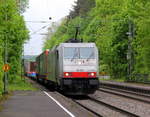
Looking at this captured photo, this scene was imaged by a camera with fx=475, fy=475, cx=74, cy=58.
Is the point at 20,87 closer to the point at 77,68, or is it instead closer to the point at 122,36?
the point at 77,68

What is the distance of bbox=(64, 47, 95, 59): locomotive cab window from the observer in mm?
29156

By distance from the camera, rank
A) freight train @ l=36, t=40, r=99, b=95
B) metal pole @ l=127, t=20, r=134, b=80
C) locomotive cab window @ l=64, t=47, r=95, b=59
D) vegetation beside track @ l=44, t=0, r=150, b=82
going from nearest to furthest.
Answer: freight train @ l=36, t=40, r=99, b=95
locomotive cab window @ l=64, t=47, r=95, b=59
vegetation beside track @ l=44, t=0, r=150, b=82
metal pole @ l=127, t=20, r=134, b=80

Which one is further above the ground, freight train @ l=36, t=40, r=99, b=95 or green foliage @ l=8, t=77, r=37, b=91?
freight train @ l=36, t=40, r=99, b=95

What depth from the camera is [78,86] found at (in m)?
28.0

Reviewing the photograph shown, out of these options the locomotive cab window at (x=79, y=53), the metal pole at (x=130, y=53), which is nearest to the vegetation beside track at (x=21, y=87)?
the locomotive cab window at (x=79, y=53)

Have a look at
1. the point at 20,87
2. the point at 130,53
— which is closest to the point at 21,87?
the point at 20,87

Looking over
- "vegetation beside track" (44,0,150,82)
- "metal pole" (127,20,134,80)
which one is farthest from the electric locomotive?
"metal pole" (127,20,134,80)

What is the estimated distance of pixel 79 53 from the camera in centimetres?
2931

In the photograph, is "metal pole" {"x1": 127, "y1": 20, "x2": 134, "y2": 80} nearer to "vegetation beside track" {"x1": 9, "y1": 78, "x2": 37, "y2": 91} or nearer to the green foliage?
"vegetation beside track" {"x1": 9, "y1": 78, "x2": 37, "y2": 91}

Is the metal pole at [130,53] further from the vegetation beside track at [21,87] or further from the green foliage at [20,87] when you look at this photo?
the green foliage at [20,87]

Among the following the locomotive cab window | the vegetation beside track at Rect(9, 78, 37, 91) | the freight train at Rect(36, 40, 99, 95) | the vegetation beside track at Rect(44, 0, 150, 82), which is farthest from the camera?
the vegetation beside track at Rect(44, 0, 150, 82)

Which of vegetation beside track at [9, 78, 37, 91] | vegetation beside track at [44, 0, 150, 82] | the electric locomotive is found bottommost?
vegetation beside track at [9, 78, 37, 91]

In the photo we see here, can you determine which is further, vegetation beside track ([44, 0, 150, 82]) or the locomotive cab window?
vegetation beside track ([44, 0, 150, 82])

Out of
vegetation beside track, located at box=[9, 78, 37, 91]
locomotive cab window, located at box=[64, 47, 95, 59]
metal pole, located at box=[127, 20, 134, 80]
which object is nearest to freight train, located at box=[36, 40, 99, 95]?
locomotive cab window, located at box=[64, 47, 95, 59]
